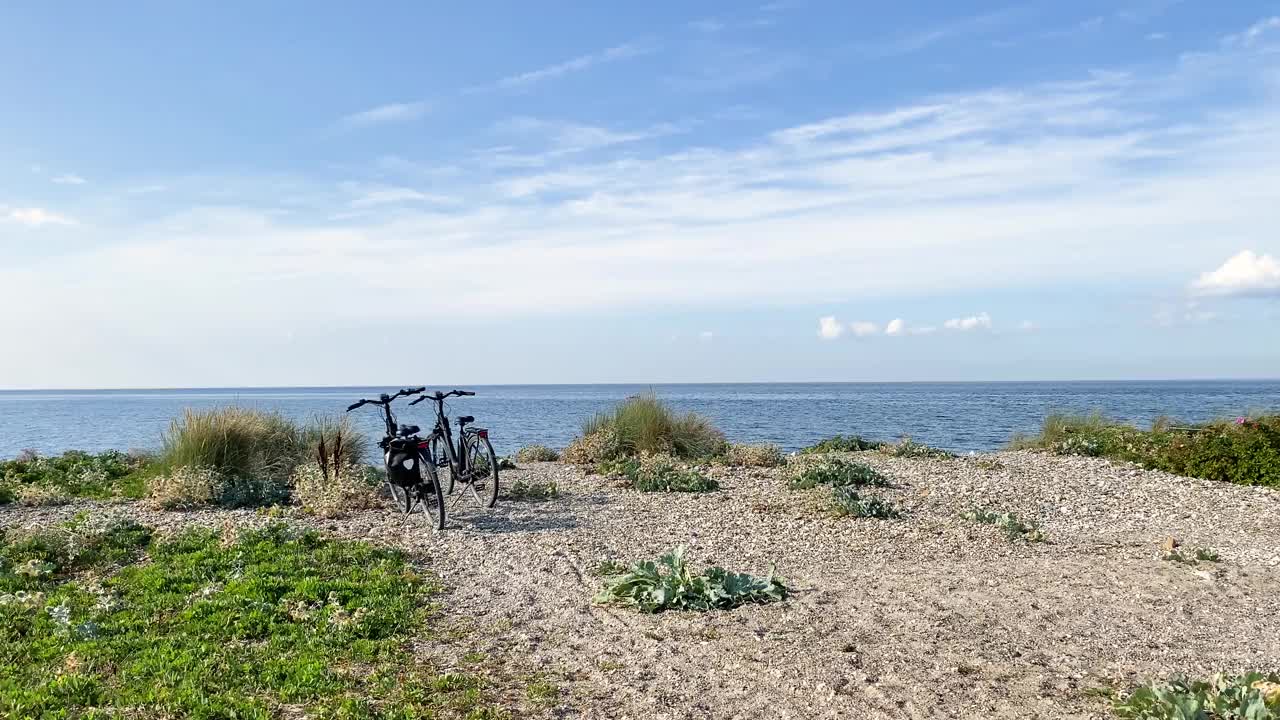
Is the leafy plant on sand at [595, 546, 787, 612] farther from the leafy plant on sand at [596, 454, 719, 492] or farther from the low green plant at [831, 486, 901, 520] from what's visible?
the leafy plant on sand at [596, 454, 719, 492]

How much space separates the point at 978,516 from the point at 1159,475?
18.3 ft

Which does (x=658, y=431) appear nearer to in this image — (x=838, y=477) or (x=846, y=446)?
(x=846, y=446)

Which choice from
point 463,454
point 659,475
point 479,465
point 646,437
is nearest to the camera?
point 463,454

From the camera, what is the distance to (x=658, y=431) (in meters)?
15.6

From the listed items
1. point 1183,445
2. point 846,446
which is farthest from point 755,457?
point 1183,445

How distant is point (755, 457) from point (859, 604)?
857 centimetres

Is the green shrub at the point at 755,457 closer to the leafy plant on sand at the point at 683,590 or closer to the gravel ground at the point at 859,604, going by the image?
the gravel ground at the point at 859,604

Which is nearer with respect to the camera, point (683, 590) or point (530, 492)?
point (683, 590)

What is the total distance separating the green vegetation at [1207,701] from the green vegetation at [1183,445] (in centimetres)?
1023

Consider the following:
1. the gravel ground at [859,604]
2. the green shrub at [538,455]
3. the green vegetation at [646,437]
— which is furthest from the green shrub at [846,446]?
the gravel ground at [859,604]

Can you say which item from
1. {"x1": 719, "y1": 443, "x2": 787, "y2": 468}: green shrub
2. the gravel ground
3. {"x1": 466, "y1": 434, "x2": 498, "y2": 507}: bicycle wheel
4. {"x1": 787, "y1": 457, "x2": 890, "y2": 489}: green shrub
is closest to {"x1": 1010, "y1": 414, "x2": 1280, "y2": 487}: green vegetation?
the gravel ground

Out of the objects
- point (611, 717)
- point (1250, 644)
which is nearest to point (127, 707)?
point (611, 717)

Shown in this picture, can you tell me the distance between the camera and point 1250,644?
5234 millimetres

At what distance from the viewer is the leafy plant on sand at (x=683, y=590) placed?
6023 mm
